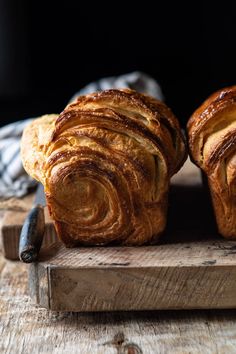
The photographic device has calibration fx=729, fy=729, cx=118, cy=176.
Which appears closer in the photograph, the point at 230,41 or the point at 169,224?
the point at 169,224

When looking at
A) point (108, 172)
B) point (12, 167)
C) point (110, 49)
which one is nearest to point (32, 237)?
point (108, 172)

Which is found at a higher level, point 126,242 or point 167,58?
point 126,242

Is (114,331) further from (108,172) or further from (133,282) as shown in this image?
(108,172)

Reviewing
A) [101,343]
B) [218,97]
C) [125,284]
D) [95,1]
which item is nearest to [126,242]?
[125,284]

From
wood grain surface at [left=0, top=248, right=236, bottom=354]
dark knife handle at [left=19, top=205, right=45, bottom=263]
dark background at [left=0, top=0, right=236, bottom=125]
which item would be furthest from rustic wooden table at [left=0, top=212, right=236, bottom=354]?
dark background at [left=0, top=0, right=236, bottom=125]

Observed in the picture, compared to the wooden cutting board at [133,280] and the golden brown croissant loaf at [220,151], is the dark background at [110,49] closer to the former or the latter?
the golden brown croissant loaf at [220,151]

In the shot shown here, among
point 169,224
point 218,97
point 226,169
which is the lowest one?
point 169,224

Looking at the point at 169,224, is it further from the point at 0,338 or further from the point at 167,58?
the point at 167,58

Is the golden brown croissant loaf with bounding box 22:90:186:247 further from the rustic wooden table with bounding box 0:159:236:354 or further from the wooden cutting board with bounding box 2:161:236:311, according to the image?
the rustic wooden table with bounding box 0:159:236:354
